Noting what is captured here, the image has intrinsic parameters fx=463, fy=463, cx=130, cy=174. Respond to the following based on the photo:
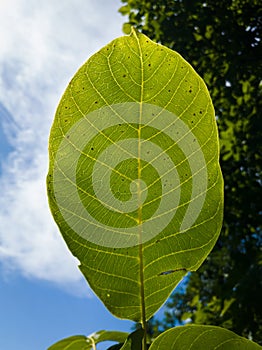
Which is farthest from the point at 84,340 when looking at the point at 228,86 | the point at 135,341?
the point at 228,86

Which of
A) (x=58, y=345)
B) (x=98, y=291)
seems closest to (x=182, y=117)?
(x=98, y=291)

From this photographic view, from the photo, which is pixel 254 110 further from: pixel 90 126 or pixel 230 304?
pixel 90 126

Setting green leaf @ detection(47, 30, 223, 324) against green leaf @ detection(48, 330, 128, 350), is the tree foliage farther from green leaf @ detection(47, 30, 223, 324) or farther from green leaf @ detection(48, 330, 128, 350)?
green leaf @ detection(47, 30, 223, 324)

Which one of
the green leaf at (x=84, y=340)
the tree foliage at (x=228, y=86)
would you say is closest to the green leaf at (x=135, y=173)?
the green leaf at (x=84, y=340)

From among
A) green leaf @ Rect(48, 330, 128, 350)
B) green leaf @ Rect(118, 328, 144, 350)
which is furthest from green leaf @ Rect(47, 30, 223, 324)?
green leaf @ Rect(48, 330, 128, 350)

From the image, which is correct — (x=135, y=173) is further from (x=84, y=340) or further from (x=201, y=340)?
(x=84, y=340)

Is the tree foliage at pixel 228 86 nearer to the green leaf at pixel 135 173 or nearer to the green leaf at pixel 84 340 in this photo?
the green leaf at pixel 84 340
